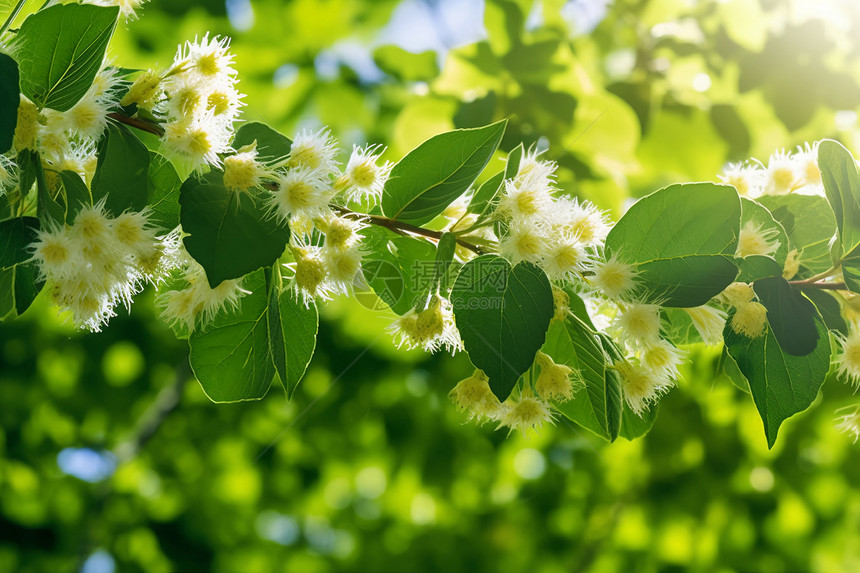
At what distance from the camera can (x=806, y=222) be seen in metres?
0.84

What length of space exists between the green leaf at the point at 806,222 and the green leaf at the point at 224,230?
A: 0.58m

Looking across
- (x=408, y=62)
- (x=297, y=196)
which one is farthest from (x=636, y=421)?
(x=408, y=62)

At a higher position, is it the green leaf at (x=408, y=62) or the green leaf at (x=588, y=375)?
the green leaf at (x=588, y=375)

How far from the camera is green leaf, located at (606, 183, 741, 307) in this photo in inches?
27.9

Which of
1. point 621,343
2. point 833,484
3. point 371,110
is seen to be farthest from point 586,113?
point 833,484

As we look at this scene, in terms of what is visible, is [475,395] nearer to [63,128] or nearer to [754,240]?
[754,240]

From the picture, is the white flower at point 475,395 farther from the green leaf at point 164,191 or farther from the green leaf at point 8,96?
the green leaf at point 8,96

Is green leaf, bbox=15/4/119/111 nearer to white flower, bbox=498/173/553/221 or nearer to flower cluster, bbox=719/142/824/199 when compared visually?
white flower, bbox=498/173/553/221

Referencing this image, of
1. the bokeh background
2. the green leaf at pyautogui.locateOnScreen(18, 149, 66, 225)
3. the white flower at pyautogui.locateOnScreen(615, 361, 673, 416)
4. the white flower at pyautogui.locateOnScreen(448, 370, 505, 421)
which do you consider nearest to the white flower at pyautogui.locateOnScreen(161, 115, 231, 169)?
the green leaf at pyautogui.locateOnScreen(18, 149, 66, 225)

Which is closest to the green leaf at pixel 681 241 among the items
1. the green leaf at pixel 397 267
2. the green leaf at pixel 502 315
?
the green leaf at pixel 502 315

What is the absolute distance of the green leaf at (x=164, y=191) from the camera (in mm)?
791

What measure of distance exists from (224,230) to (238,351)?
8.9 inches

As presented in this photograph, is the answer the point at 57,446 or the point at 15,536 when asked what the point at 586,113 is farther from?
the point at 15,536

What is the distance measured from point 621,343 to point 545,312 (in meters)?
0.17
